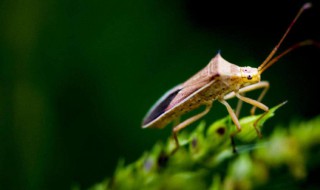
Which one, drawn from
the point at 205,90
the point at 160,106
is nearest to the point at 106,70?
the point at 160,106

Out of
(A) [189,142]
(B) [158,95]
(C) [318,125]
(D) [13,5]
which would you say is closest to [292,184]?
(C) [318,125]

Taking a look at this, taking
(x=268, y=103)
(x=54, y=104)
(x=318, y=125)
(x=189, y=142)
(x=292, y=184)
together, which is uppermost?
(x=54, y=104)

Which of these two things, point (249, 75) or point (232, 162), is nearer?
point (232, 162)

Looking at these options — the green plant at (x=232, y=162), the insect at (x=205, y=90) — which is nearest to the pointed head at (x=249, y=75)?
the insect at (x=205, y=90)

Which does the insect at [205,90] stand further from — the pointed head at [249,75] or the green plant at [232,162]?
the green plant at [232,162]

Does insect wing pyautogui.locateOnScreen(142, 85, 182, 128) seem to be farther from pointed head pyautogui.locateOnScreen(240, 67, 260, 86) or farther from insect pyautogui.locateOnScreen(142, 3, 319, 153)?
pointed head pyautogui.locateOnScreen(240, 67, 260, 86)

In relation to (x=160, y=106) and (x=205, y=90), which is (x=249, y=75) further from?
(x=160, y=106)

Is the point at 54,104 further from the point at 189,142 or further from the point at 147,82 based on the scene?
the point at 189,142
